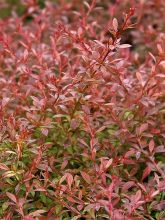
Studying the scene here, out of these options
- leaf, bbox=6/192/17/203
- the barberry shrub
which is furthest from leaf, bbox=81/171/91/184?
leaf, bbox=6/192/17/203

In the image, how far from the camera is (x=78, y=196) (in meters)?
1.78

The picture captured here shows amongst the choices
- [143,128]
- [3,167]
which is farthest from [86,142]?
[3,167]

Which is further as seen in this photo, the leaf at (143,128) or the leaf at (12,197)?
the leaf at (143,128)

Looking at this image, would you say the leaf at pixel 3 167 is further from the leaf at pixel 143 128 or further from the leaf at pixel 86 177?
the leaf at pixel 143 128

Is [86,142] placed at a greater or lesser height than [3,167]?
lesser

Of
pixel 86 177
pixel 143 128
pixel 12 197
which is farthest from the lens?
pixel 143 128

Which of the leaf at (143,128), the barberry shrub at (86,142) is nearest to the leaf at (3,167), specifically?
the barberry shrub at (86,142)

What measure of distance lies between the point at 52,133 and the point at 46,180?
37 cm

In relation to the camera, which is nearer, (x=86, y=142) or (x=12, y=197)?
(x=12, y=197)

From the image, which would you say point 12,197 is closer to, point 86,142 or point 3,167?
point 3,167

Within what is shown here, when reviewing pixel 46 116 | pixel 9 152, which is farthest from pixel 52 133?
Result: pixel 9 152

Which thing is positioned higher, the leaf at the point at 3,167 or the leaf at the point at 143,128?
the leaf at the point at 3,167

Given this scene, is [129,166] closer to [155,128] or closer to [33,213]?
[155,128]

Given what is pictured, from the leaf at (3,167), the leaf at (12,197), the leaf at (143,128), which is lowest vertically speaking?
the leaf at (143,128)
